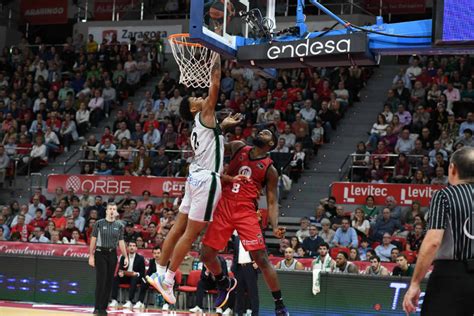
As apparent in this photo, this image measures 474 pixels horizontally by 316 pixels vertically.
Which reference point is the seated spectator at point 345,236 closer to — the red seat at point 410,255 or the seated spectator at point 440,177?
the red seat at point 410,255

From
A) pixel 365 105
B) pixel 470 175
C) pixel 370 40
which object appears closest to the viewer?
pixel 470 175

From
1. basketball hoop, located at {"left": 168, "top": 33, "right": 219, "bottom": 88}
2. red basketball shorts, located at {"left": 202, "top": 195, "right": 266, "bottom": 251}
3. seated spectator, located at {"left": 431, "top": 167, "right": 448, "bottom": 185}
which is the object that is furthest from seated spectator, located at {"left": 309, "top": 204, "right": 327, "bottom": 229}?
red basketball shorts, located at {"left": 202, "top": 195, "right": 266, "bottom": 251}

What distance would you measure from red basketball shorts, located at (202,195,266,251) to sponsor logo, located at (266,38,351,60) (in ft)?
6.53

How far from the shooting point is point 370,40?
993 centimetres

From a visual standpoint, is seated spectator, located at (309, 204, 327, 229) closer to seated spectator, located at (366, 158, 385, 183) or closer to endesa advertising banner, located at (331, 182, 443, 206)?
endesa advertising banner, located at (331, 182, 443, 206)

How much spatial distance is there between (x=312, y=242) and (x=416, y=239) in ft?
6.62

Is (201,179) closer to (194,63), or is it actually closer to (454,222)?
(194,63)

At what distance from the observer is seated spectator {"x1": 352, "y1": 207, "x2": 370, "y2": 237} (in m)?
17.4

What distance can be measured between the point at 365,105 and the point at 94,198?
7.75 metres

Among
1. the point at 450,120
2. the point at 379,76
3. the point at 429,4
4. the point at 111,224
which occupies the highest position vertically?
the point at 429,4

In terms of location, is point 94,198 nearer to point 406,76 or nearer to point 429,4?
point 406,76

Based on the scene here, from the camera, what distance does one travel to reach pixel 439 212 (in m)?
5.73

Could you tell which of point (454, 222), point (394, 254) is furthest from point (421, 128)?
point (454, 222)

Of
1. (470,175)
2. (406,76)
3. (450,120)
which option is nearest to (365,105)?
(406,76)
